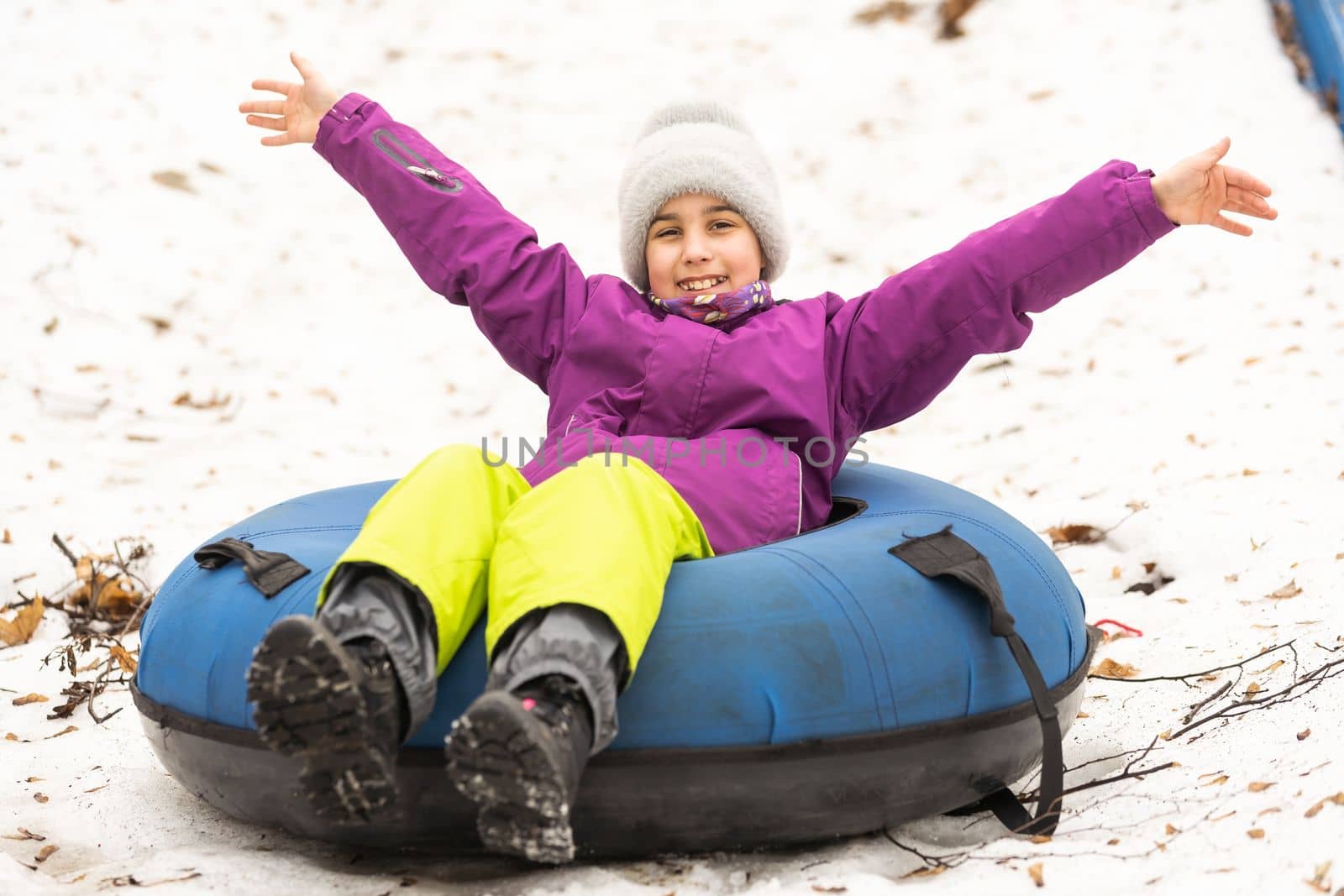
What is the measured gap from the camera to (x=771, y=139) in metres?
7.57

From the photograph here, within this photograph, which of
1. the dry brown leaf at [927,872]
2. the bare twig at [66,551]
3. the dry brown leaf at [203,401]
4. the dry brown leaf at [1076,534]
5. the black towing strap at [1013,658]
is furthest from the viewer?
the dry brown leaf at [203,401]

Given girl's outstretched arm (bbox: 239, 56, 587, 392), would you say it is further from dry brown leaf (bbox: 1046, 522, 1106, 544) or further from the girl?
dry brown leaf (bbox: 1046, 522, 1106, 544)

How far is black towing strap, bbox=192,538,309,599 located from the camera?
2213 mm

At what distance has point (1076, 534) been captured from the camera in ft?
12.8

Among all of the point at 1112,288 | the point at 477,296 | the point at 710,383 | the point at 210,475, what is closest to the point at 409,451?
the point at 210,475

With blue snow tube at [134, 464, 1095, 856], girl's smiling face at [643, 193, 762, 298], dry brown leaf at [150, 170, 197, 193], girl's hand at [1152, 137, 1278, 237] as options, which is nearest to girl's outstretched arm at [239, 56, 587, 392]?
girl's smiling face at [643, 193, 762, 298]

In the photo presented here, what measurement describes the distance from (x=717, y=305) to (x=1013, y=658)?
1.17 meters

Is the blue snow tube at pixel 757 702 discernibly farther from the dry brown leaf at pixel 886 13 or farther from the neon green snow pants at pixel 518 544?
the dry brown leaf at pixel 886 13

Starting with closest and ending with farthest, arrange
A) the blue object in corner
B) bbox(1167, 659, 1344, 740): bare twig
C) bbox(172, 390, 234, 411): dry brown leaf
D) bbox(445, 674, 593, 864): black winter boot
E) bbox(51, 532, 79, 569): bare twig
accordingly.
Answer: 1. bbox(445, 674, 593, 864): black winter boot
2. bbox(1167, 659, 1344, 740): bare twig
3. bbox(51, 532, 79, 569): bare twig
4. bbox(172, 390, 234, 411): dry brown leaf
5. the blue object in corner

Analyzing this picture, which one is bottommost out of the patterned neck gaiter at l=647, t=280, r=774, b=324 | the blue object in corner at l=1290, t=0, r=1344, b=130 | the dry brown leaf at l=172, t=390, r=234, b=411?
the dry brown leaf at l=172, t=390, r=234, b=411

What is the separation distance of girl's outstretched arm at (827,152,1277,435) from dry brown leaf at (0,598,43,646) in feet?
7.92

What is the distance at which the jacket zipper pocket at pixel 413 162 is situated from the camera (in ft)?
10.1

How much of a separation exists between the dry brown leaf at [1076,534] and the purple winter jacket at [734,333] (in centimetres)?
119

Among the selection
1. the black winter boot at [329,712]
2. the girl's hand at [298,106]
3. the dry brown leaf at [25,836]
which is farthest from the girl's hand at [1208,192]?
the dry brown leaf at [25,836]
